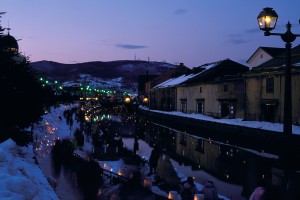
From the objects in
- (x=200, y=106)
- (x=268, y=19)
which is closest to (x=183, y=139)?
(x=200, y=106)

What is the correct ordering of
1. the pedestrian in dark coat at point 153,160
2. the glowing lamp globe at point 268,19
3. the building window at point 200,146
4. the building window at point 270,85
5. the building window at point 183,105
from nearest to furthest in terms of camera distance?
the glowing lamp globe at point 268,19 → the pedestrian in dark coat at point 153,160 → the building window at point 200,146 → the building window at point 270,85 → the building window at point 183,105

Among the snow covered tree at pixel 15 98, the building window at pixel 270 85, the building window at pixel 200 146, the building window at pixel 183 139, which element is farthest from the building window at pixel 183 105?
the snow covered tree at pixel 15 98

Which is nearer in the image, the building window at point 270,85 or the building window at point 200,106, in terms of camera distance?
the building window at point 270,85

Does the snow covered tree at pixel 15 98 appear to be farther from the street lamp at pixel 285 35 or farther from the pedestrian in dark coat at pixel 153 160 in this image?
the street lamp at pixel 285 35

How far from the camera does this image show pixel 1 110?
436 inches

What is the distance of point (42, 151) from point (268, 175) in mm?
11783

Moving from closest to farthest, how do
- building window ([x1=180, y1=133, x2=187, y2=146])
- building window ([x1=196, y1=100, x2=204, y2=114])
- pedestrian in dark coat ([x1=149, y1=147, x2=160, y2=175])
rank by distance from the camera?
pedestrian in dark coat ([x1=149, y1=147, x2=160, y2=175]) < building window ([x1=180, y1=133, x2=187, y2=146]) < building window ([x1=196, y1=100, x2=204, y2=114])

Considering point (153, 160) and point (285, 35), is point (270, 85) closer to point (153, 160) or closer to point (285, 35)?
point (153, 160)

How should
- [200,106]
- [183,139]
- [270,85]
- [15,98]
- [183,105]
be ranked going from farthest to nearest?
[183,105], [200,106], [183,139], [270,85], [15,98]

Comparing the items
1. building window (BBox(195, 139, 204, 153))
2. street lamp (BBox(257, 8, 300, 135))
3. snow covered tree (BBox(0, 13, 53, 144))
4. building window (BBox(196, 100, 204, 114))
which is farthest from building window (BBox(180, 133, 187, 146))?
street lamp (BBox(257, 8, 300, 135))

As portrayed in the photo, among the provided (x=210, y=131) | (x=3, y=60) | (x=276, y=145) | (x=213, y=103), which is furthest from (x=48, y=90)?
(x=213, y=103)

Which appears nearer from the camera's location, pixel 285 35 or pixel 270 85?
pixel 285 35

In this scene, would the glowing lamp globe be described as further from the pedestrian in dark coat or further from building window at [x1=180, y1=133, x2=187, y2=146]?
building window at [x1=180, y1=133, x2=187, y2=146]

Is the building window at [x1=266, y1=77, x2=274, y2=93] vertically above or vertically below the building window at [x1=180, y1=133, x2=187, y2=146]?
above
